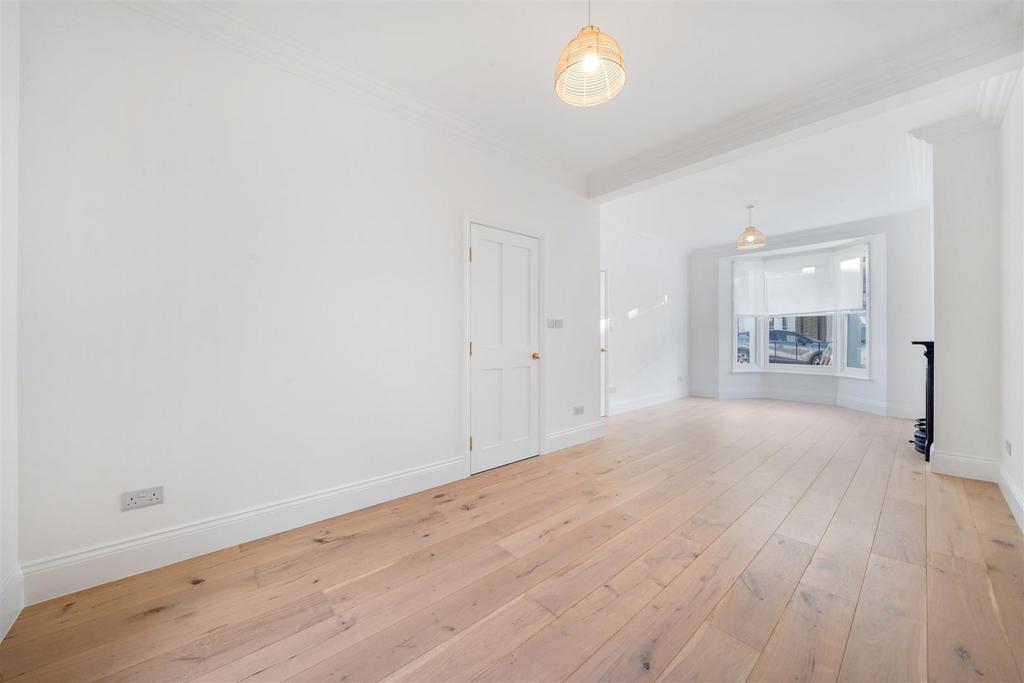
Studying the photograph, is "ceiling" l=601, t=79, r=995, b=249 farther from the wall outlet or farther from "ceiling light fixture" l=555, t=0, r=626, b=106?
the wall outlet

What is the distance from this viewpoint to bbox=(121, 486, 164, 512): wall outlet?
1.85 meters

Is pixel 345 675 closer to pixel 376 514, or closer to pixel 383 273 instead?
pixel 376 514

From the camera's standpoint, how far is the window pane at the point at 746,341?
24.1 feet

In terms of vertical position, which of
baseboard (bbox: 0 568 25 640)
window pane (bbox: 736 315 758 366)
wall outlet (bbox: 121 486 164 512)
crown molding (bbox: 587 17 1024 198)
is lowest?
baseboard (bbox: 0 568 25 640)

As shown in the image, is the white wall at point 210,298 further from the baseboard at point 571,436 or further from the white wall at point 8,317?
the baseboard at point 571,436

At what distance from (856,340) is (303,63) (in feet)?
26.5

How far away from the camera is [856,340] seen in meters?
6.16

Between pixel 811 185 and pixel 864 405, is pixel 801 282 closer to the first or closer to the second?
pixel 864 405

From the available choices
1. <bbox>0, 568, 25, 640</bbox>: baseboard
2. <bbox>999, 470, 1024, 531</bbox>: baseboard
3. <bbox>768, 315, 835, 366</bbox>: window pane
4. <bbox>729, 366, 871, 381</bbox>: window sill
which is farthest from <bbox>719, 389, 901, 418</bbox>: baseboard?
<bbox>0, 568, 25, 640</bbox>: baseboard

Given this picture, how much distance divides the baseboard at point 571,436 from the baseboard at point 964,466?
9.14ft

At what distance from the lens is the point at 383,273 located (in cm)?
269

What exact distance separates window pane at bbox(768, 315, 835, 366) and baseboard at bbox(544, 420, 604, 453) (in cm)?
495

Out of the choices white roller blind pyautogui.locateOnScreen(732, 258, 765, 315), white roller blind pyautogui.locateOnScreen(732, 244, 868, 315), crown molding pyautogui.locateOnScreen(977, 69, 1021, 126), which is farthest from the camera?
white roller blind pyautogui.locateOnScreen(732, 258, 765, 315)

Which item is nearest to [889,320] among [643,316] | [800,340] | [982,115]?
[800,340]
